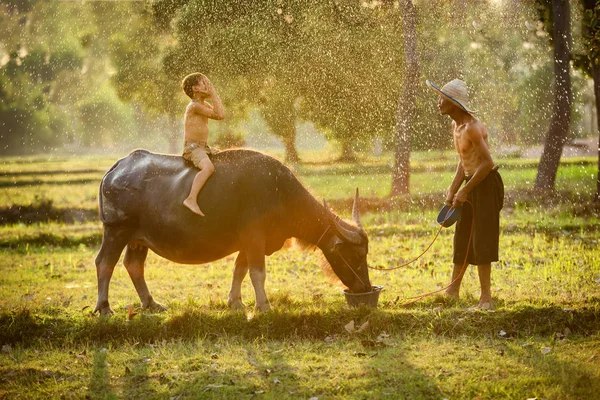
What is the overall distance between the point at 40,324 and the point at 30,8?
33.3 metres

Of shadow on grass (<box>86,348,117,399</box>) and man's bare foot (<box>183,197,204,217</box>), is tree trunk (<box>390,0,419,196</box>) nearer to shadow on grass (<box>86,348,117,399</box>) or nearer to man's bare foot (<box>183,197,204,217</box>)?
man's bare foot (<box>183,197,204,217</box>)

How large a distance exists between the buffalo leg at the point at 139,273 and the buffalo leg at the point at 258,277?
126cm

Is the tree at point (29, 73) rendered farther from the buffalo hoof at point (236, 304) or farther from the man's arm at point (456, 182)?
the man's arm at point (456, 182)

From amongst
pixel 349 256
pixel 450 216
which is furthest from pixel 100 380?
pixel 450 216

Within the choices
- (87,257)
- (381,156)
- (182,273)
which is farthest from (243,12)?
(381,156)

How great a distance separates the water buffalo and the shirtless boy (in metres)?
0.13

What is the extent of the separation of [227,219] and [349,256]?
1.42 metres

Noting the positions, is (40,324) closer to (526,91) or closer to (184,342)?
(184,342)

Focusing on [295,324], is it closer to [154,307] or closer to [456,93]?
[154,307]

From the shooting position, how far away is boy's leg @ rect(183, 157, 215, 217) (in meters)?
8.33

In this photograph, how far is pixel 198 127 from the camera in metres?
8.50

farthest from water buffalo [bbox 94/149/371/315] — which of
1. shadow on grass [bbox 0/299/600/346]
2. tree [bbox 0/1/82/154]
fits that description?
tree [bbox 0/1/82/154]

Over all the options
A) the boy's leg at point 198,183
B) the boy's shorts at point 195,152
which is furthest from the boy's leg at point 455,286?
the boy's shorts at point 195,152

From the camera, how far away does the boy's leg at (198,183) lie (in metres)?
8.33
